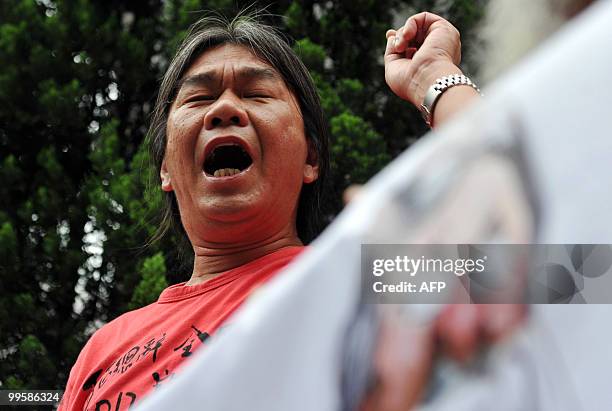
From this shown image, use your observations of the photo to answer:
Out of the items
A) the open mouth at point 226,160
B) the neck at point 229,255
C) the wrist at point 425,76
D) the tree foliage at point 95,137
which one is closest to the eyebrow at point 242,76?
the open mouth at point 226,160

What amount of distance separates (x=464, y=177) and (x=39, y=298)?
509 cm

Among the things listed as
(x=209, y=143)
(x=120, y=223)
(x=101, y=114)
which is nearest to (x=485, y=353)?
(x=209, y=143)

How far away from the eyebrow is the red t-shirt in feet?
1.28

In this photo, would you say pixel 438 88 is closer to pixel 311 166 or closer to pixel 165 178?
pixel 311 166

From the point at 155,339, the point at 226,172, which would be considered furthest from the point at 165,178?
the point at 155,339

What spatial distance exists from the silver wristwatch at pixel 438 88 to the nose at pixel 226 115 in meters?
0.50

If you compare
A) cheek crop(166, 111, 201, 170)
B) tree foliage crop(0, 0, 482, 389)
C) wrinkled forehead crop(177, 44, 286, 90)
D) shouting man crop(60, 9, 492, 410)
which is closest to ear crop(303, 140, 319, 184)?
shouting man crop(60, 9, 492, 410)

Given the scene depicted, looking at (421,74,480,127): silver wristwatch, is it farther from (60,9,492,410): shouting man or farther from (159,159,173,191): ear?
(159,159,173,191): ear

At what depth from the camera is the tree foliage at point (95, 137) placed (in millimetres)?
4723

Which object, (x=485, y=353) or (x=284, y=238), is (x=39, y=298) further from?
(x=485, y=353)

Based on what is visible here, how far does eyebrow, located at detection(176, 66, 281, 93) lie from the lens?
1.92 m

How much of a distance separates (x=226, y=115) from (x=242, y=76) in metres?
0.11

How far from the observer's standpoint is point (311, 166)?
2045 millimetres

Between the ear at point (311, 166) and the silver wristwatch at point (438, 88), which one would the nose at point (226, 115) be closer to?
the ear at point (311, 166)
